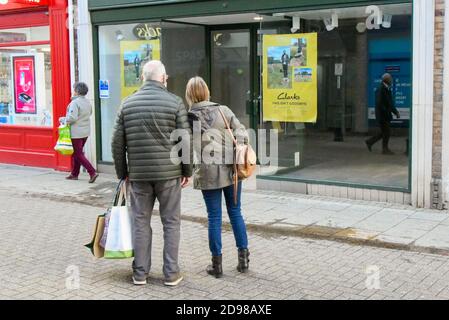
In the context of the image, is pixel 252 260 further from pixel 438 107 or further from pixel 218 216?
pixel 438 107

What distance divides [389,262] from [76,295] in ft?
9.57

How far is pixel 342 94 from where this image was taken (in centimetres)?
966

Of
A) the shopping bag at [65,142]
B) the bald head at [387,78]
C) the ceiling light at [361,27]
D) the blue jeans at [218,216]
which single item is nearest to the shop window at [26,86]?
the shopping bag at [65,142]

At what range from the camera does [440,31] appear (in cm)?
782

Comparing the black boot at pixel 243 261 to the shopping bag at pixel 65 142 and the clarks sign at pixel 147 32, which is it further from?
the clarks sign at pixel 147 32

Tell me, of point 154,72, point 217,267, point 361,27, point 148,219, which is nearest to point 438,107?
point 361,27

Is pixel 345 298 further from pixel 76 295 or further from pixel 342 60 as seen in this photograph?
pixel 342 60

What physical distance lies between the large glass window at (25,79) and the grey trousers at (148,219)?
750cm

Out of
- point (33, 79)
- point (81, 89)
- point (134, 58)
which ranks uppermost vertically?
point (134, 58)

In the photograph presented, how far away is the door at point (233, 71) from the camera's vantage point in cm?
1176

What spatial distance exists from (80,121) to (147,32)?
75.8 inches
